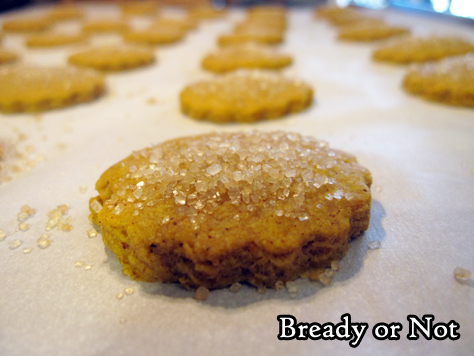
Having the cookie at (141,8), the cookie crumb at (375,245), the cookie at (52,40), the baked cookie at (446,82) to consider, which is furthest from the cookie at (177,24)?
the cookie crumb at (375,245)

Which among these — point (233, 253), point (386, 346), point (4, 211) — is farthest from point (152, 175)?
point (386, 346)

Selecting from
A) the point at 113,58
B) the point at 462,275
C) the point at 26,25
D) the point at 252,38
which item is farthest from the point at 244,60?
the point at 26,25

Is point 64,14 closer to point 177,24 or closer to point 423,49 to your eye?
point 177,24

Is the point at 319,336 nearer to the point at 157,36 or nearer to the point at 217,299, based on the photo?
the point at 217,299

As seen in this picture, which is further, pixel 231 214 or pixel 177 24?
pixel 177 24

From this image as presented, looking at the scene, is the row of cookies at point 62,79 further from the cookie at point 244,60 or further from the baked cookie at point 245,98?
the baked cookie at point 245,98
